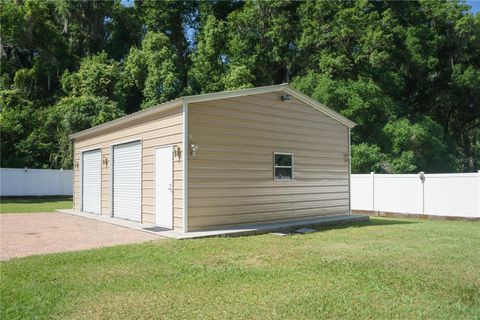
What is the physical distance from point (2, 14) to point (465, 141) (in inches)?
1324

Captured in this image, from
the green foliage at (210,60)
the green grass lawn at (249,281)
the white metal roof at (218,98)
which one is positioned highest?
the green foliage at (210,60)

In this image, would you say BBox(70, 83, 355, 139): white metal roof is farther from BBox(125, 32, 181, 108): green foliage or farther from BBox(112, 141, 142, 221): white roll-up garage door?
BBox(125, 32, 181, 108): green foliage

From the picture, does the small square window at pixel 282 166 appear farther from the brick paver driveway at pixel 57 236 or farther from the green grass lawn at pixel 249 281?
the brick paver driveway at pixel 57 236

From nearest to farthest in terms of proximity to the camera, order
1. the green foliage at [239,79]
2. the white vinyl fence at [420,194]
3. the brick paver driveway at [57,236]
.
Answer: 1. the brick paver driveway at [57,236]
2. the white vinyl fence at [420,194]
3. the green foliage at [239,79]

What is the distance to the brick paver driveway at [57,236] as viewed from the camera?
831 centimetres

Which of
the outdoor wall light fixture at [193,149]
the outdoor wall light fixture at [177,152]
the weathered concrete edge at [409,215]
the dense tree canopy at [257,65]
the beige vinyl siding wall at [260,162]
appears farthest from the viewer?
the dense tree canopy at [257,65]

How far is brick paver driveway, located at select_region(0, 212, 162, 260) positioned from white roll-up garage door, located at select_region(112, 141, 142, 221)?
775mm

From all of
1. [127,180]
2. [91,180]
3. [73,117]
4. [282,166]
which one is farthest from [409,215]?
[73,117]

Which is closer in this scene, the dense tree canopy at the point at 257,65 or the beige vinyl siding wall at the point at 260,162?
the beige vinyl siding wall at the point at 260,162

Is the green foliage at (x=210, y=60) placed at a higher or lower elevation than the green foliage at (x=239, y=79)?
higher

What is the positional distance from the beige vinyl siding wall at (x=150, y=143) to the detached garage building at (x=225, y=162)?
0.02 m

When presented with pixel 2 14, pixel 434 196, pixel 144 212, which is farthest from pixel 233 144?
pixel 2 14

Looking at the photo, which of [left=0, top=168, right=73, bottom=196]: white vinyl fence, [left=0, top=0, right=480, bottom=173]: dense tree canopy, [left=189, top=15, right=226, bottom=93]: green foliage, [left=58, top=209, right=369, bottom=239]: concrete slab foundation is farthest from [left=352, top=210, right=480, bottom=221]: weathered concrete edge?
[left=0, top=168, right=73, bottom=196]: white vinyl fence

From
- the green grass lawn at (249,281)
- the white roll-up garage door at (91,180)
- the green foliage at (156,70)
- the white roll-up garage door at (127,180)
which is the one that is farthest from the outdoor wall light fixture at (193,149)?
the green foliage at (156,70)
